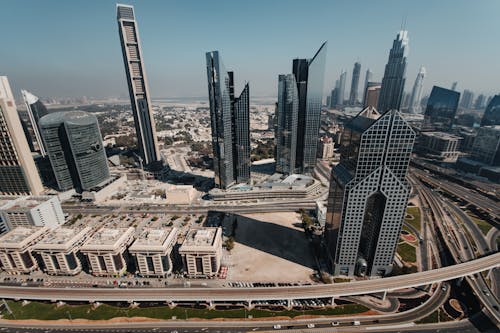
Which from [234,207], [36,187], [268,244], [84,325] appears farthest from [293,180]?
[36,187]

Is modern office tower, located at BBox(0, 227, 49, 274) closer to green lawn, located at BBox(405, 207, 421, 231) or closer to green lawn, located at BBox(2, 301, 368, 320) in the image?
green lawn, located at BBox(2, 301, 368, 320)

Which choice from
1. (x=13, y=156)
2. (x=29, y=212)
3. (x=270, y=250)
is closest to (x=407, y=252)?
(x=270, y=250)

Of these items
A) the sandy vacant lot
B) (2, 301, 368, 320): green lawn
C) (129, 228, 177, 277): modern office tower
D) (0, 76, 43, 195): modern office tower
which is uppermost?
(0, 76, 43, 195): modern office tower

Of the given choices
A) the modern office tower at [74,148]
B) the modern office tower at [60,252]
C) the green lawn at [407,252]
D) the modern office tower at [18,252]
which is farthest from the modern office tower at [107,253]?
the green lawn at [407,252]

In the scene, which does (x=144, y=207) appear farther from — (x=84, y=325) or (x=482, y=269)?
(x=482, y=269)

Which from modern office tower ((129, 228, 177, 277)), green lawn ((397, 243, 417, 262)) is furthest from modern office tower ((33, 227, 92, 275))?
green lawn ((397, 243, 417, 262))

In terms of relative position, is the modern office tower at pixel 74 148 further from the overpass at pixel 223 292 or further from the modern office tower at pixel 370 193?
Answer: the modern office tower at pixel 370 193
